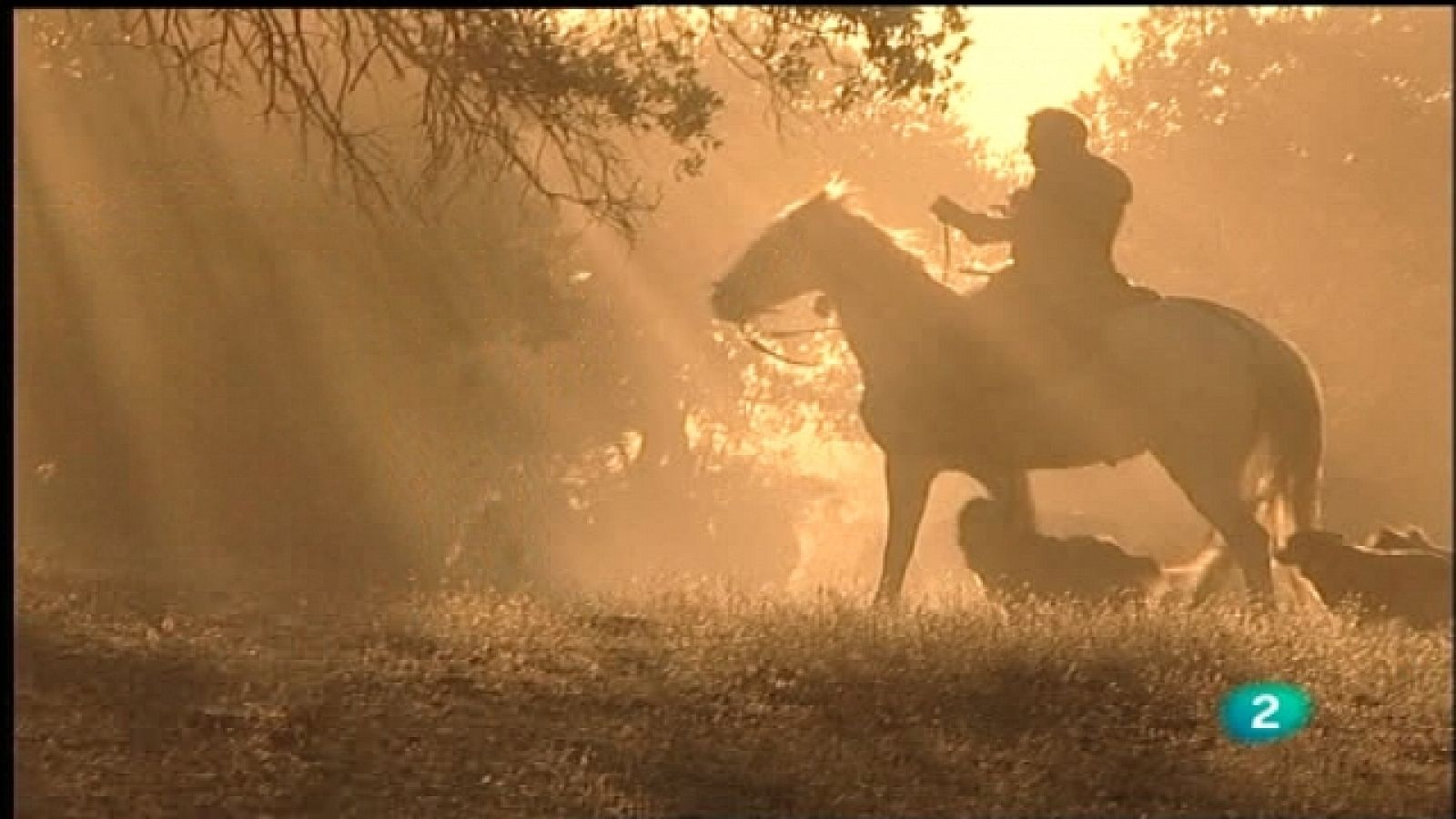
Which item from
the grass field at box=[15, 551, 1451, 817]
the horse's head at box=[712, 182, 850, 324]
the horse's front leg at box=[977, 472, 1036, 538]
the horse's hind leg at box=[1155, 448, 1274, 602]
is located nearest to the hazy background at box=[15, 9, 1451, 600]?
the horse's head at box=[712, 182, 850, 324]

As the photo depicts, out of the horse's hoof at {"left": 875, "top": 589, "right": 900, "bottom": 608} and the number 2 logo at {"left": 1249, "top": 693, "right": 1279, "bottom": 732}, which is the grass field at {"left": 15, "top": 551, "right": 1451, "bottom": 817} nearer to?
the number 2 logo at {"left": 1249, "top": 693, "right": 1279, "bottom": 732}

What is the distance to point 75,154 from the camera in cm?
2069

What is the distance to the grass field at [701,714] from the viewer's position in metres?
9.60

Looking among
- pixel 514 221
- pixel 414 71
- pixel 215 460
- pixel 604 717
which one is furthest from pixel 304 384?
pixel 604 717

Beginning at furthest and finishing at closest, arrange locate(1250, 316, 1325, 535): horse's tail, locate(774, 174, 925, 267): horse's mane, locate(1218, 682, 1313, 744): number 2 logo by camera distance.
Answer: locate(774, 174, 925, 267): horse's mane → locate(1250, 316, 1325, 535): horse's tail → locate(1218, 682, 1313, 744): number 2 logo

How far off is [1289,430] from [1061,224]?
230cm

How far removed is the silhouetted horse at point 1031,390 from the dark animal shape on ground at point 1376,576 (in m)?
0.34

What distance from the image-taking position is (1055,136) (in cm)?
1653

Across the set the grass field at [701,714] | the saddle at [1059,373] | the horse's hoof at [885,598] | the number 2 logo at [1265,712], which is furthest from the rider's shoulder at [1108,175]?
the number 2 logo at [1265,712]

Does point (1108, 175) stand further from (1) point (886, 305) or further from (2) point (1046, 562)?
(2) point (1046, 562)

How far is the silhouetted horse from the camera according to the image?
52.5 feet

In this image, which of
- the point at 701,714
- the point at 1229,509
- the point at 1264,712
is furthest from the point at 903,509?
the point at 701,714

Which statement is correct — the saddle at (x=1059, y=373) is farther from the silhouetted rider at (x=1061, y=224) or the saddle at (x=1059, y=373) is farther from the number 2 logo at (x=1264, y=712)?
the number 2 logo at (x=1264, y=712)

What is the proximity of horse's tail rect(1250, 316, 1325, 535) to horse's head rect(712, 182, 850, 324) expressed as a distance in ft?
11.2
